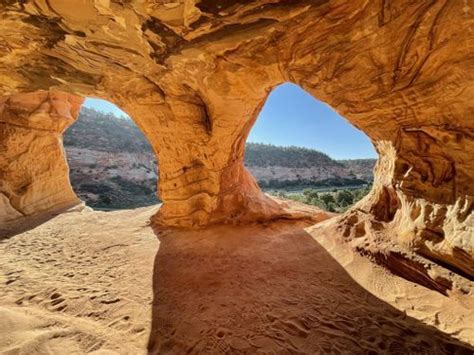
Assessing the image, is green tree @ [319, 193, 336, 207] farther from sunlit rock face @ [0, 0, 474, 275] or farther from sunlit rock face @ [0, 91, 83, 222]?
sunlit rock face @ [0, 91, 83, 222]

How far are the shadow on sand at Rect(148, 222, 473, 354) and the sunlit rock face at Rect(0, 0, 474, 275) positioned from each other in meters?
1.10

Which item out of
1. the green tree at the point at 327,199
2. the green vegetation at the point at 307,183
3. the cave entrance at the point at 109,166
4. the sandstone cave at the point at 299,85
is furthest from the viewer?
the green vegetation at the point at 307,183

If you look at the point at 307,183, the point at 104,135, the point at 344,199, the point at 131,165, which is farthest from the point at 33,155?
the point at 307,183

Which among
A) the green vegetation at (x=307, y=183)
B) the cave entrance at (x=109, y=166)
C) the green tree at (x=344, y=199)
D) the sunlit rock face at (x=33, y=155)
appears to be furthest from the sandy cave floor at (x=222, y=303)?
the green vegetation at (x=307, y=183)

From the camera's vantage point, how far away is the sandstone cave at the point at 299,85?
9.52ft

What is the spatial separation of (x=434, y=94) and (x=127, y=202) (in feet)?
78.7

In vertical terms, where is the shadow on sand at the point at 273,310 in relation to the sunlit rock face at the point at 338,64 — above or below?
below

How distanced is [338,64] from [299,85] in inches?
39.4

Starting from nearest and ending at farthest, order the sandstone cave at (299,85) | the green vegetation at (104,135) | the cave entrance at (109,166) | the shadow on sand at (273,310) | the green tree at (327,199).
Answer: the shadow on sand at (273,310) < the sandstone cave at (299,85) < the green tree at (327,199) < the cave entrance at (109,166) < the green vegetation at (104,135)

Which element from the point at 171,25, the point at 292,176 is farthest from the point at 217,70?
the point at 292,176

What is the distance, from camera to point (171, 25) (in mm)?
3791

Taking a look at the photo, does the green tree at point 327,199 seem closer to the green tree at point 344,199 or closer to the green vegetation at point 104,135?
the green tree at point 344,199

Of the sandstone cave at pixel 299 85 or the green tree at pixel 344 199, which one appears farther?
the green tree at pixel 344 199

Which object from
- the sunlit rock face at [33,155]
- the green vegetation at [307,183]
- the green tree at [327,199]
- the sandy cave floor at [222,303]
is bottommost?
the green vegetation at [307,183]
